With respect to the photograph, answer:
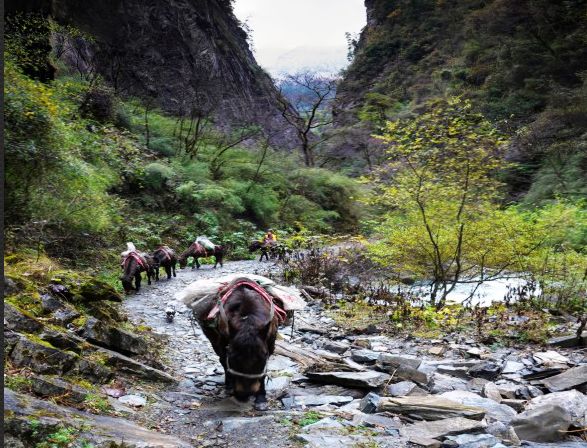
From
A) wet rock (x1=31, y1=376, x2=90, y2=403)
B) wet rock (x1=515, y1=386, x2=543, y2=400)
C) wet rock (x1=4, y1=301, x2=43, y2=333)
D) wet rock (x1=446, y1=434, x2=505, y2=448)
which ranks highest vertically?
wet rock (x1=4, y1=301, x2=43, y2=333)

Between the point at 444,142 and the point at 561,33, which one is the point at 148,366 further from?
the point at 561,33

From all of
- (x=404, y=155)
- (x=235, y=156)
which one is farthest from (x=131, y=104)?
(x=404, y=155)

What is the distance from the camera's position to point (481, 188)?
11156mm

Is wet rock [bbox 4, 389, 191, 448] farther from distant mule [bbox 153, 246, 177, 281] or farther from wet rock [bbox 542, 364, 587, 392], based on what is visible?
distant mule [bbox 153, 246, 177, 281]

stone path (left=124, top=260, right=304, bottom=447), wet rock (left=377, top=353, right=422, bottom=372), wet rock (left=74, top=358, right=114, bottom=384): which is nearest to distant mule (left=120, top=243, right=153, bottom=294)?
stone path (left=124, top=260, right=304, bottom=447)

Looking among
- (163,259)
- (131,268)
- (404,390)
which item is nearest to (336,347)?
(404,390)

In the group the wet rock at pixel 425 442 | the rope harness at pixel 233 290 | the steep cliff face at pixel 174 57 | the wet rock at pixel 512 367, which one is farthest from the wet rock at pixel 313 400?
the steep cliff face at pixel 174 57

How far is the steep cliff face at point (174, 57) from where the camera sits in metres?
37.1

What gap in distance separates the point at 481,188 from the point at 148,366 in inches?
A: 351

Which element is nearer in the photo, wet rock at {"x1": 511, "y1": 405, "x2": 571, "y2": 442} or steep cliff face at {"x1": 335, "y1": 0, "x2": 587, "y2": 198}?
wet rock at {"x1": 511, "y1": 405, "x2": 571, "y2": 442}

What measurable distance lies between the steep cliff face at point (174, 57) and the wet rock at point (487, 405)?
29955 mm

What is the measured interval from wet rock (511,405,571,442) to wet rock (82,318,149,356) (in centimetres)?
480

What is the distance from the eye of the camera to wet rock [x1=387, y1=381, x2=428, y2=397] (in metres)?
5.56

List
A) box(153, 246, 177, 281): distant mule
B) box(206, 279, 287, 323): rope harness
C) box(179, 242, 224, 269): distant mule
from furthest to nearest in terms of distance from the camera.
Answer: box(179, 242, 224, 269): distant mule → box(153, 246, 177, 281): distant mule → box(206, 279, 287, 323): rope harness
